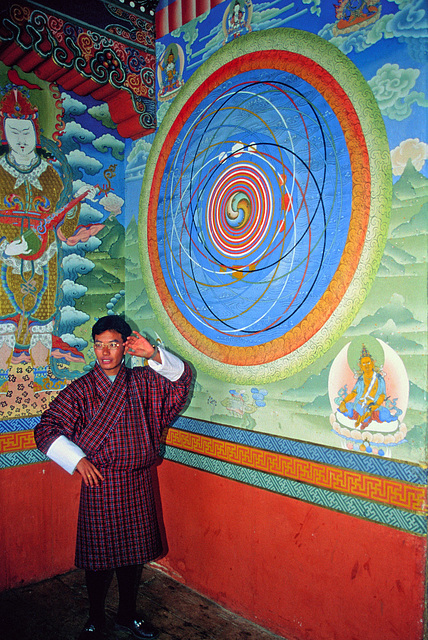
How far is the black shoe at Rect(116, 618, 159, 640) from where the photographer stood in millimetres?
2781

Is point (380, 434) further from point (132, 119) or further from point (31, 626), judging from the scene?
point (132, 119)

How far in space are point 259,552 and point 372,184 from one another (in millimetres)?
2053

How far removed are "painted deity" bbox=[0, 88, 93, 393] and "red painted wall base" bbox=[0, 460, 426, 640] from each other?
0.80 m

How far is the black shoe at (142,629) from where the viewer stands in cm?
278

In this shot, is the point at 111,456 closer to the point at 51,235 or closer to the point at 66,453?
the point at 66,453

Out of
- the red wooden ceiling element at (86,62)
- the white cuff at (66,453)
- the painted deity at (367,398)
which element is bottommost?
the white cuff at (66,453)

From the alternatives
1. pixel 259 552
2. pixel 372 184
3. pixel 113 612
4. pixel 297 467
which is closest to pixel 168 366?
pixel 297 467

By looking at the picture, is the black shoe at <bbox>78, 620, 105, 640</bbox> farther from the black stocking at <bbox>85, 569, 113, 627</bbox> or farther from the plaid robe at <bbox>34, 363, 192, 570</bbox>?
the plaid robe at <bbox>34, 363, 192, 570</bbox>

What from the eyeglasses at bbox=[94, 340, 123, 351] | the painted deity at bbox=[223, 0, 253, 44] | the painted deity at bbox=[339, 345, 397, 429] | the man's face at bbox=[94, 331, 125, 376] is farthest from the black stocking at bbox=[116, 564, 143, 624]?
the painted deity at bbox=[223, 0, 253, 44]

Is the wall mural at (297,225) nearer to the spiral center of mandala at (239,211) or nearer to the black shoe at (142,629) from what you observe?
the spiral center of mandala at (239,211)

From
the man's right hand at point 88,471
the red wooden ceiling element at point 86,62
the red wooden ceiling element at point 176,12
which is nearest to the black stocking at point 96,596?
the man's right hand at point 88,471

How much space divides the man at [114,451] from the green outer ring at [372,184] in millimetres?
437

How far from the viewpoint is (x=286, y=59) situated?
2.79 meters

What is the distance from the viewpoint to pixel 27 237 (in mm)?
3438
